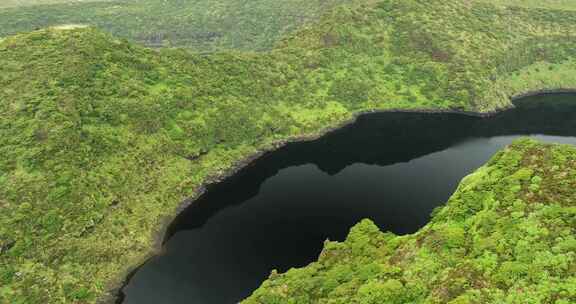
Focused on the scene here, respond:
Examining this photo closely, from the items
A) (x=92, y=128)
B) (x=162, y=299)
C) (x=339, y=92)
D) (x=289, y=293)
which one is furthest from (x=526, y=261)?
(x=339, y=92)

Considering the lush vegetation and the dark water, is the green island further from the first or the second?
the dark water

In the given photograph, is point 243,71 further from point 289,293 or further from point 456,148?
point 289,293

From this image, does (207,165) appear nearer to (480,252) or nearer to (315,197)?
(315,197)

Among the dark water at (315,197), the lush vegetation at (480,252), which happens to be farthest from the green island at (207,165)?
the dark water at (315,197)

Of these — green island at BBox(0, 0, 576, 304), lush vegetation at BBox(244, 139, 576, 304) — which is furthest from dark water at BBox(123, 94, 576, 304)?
lush vegetation at BBox(244, 139, 576, 304)

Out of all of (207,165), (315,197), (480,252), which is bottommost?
(315,197)

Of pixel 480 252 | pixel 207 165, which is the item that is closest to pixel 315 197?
pixel 207 165
